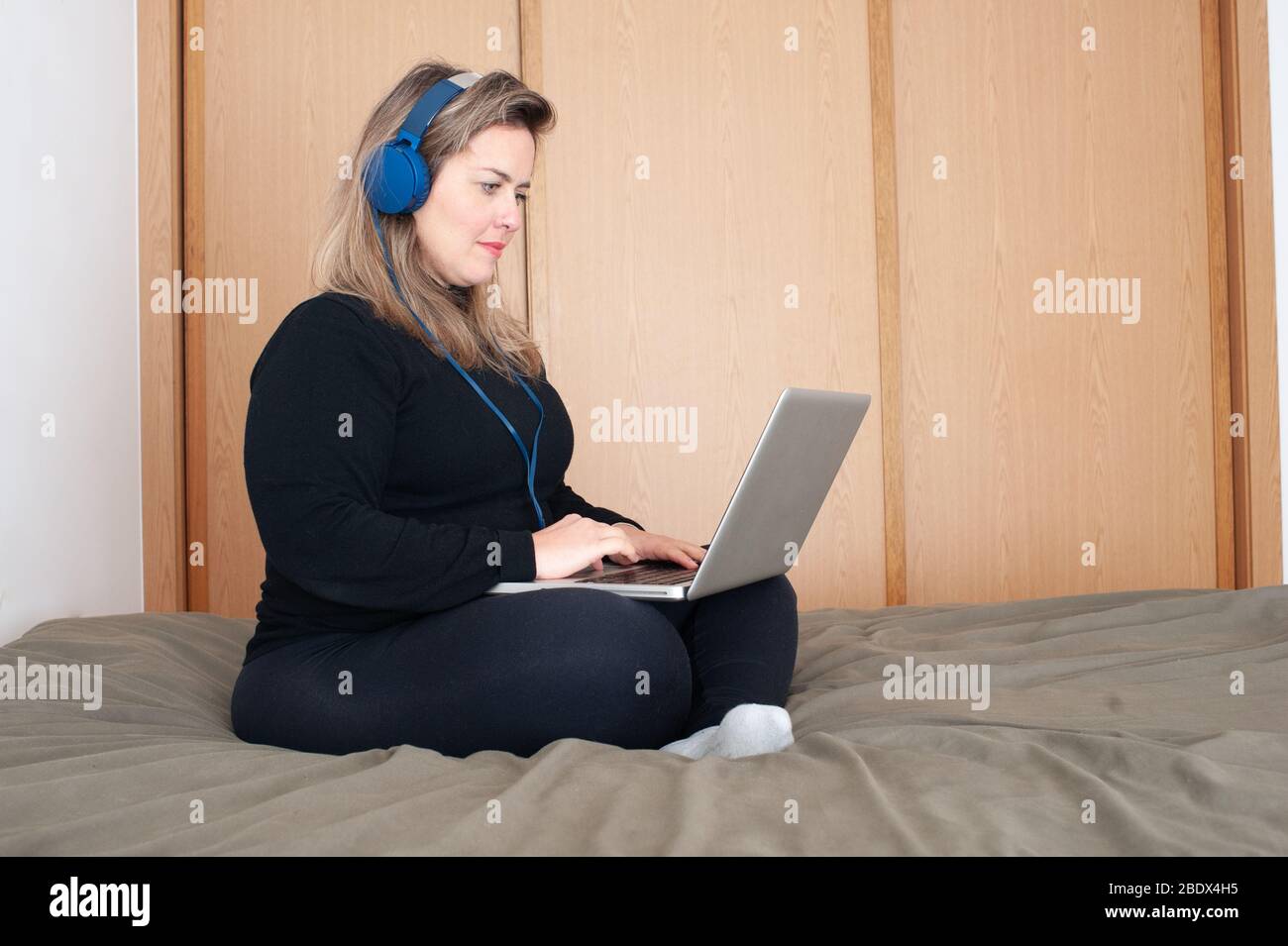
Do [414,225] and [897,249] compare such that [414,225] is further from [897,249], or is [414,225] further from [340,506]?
[897,249]

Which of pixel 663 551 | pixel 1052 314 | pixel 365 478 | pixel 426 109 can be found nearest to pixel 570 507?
pixel 663 551

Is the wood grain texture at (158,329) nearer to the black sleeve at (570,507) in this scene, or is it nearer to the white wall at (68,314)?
the white wall at (68,314)

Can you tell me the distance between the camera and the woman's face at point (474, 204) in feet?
4.53

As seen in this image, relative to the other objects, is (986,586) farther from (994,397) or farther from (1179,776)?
(1179,776)

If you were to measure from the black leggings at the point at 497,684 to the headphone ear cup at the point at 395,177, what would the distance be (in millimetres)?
511

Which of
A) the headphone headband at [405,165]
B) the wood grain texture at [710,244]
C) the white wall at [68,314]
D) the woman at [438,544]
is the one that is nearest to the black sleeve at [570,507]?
the woman at [438,544]

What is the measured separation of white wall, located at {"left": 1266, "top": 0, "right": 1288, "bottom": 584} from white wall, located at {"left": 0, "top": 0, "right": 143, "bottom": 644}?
2.88 metres

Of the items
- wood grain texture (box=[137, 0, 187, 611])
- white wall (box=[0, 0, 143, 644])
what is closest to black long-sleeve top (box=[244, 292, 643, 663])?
white wall (box=[0, 0, 143, 644])

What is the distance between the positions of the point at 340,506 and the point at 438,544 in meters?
0.10

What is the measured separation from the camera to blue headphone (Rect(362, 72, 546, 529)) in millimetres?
1318

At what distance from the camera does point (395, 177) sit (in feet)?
4.34
